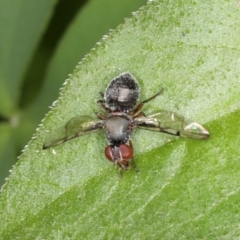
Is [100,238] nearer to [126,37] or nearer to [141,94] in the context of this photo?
[141,94]

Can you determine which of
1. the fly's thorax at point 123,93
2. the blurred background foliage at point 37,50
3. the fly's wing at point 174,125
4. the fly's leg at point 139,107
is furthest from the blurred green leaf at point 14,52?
the fly's wing at point 174,125

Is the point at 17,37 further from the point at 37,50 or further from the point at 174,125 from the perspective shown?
the point at 174,125

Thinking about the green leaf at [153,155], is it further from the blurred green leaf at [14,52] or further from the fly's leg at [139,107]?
the blurred green leaf at [14,52]

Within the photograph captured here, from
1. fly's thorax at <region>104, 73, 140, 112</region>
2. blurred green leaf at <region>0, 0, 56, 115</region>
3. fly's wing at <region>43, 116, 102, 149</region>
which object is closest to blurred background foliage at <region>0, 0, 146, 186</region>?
blurred green leaf at <region>0, 0, 56, 115</region>

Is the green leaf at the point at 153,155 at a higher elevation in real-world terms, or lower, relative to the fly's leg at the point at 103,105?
lower

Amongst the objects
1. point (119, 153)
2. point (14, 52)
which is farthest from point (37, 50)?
Result: point (119, 153)

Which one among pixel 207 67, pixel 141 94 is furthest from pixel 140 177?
pixel 207 67

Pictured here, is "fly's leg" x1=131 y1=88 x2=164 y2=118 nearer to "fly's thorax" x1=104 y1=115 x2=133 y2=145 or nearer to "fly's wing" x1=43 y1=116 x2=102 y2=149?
"fly's thorax" x1=104 y1=115 x2=133 y2=145
